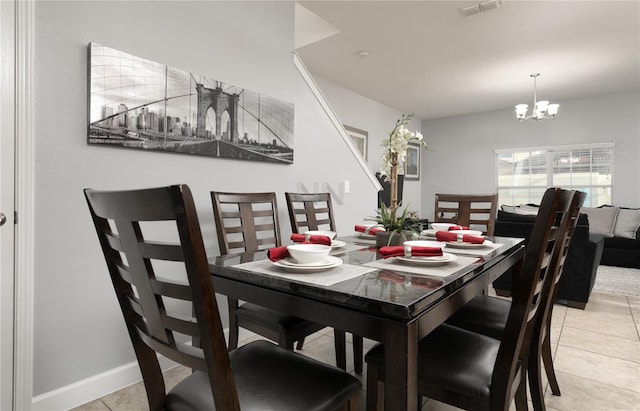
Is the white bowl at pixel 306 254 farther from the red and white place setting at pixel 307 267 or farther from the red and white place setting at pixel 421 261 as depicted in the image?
the red and white place setting at pixel 421 261

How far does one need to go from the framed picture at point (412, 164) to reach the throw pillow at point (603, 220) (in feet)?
10.0

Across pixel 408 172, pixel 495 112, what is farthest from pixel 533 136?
pixel 408 172

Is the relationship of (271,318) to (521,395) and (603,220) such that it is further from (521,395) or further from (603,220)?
(603,220)

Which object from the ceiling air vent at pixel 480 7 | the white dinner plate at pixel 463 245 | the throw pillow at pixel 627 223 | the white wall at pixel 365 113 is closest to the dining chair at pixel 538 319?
the white dinner plate at pixel 463 245

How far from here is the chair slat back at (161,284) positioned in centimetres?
62

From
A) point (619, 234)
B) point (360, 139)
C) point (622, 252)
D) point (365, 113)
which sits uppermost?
point (365, 113)

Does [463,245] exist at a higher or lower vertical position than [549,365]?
higher

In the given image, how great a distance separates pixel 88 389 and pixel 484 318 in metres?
1.89

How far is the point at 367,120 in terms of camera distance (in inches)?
236

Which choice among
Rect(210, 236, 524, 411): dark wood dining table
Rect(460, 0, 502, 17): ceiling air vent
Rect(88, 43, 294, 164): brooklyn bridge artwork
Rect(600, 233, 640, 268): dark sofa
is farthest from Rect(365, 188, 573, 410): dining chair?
Rect(600, 233, 640, 268): dark sofa

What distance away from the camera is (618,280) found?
4082 millimetres

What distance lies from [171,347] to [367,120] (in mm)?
5619

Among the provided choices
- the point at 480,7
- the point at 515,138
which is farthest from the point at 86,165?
the point at 515,138

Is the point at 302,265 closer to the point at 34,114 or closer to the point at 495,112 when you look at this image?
the point at 34,114
